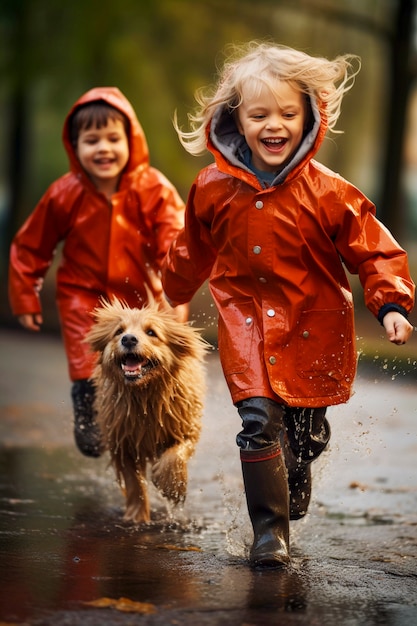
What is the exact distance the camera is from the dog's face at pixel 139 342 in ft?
19.2

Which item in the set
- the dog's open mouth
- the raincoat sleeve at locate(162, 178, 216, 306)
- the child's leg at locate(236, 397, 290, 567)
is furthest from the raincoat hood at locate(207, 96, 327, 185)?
→ the dog's open mouth

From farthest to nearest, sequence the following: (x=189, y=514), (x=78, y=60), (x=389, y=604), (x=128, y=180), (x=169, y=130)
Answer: (x=169, y=130)
(x=78, y=60)
(x=128, y=180)
(x=189, y=514)
(x=389, y=604)

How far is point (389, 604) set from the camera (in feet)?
15.1

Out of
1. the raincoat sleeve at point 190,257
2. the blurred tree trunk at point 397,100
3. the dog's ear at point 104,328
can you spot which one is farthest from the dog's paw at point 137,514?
the blurred tree trunk at point 397,100

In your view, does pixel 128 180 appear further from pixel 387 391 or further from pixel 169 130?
pixel 169 130

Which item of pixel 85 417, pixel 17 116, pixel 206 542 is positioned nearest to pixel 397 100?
pixel 17 116

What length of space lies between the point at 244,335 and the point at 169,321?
2.81 feet

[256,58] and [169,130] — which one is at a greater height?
[169,130]

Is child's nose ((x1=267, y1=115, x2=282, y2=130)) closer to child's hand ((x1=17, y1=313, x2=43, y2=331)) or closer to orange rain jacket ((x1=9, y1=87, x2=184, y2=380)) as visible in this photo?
orange rain jacket ((x1=9, y1=87, x2=184, y2=380))

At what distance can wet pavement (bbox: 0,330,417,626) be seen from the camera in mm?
4363

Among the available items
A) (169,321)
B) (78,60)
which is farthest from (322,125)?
(78,60)

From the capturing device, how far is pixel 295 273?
528 centimetres

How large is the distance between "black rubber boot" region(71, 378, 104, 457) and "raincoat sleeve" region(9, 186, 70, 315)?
53 cm

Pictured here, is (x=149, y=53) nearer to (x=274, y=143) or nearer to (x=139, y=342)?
(x=139, y=342)
